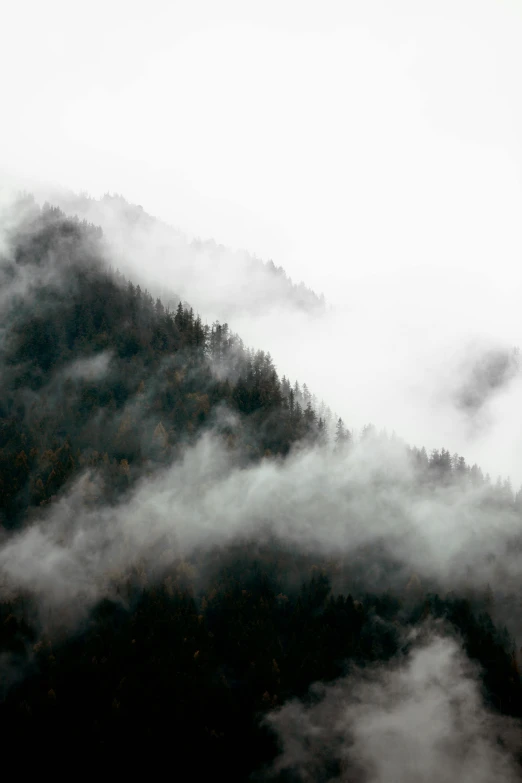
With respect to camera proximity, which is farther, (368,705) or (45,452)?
(45,452)

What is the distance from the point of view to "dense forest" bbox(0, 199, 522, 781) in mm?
103812

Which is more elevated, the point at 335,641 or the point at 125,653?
the point at 335,641

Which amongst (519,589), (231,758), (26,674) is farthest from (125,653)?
(519,589)

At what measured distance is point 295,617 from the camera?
413 feet

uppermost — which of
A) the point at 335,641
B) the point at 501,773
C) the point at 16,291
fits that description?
the point at 16,291

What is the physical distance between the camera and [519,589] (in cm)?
15875

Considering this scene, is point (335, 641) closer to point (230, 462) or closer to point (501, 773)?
point (501, 773)

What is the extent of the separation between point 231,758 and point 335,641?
32697mm

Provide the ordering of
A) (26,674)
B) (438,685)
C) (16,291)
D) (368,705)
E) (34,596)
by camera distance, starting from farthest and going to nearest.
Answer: (16,291)
(438,685)
(368,705)
(34,596)
(26,674)

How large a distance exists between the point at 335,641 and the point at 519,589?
64567mm

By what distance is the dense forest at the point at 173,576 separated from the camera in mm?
103812

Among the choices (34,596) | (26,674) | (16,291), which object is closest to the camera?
(26,674)

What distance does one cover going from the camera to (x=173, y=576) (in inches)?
4921

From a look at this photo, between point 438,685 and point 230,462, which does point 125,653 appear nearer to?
point 230,462
